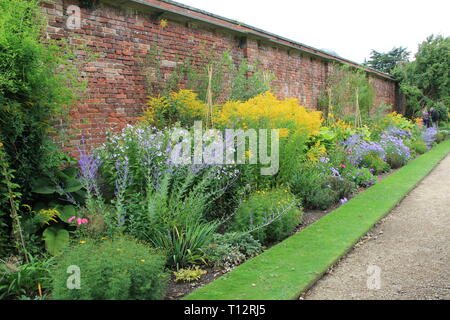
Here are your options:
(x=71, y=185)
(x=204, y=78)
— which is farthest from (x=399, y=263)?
(x=204, y=78)

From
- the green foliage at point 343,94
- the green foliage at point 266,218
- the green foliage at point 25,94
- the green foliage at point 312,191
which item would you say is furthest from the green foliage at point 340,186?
the green foliage at point 343,94

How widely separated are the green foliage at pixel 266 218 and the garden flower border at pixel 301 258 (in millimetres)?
179

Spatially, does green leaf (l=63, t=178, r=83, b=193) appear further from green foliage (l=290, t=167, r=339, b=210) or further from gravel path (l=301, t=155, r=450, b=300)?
green foliage (l=290, t=167, r=339, b=210)

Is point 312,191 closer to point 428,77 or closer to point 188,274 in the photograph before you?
point 188,274

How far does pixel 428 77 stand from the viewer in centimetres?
2062

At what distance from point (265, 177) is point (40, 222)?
303 cm

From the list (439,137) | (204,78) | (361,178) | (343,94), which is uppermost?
(343,94)

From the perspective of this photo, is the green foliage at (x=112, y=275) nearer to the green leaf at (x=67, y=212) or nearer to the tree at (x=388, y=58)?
the green leaf at (x=67, y=212)

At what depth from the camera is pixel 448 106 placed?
2117 centimetres

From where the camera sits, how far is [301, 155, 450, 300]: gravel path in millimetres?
3053

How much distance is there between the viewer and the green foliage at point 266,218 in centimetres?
417

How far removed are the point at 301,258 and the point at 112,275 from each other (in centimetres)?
207

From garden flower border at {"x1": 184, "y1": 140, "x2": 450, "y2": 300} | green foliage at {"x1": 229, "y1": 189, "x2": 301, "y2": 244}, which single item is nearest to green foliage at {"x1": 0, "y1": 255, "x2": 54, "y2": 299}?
garden flower border at {"x1": 184, "y1": 140, "x2": 450, "y2": 300}
